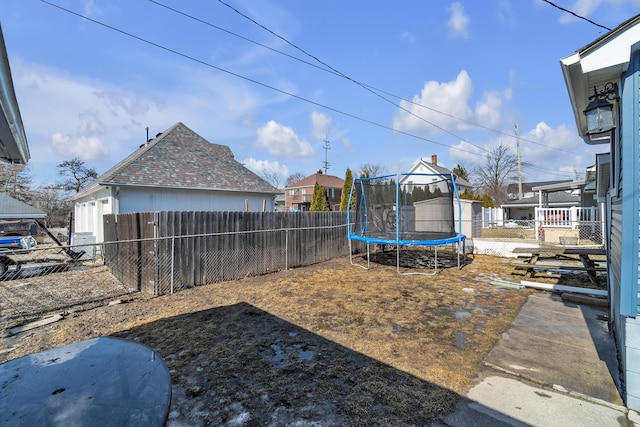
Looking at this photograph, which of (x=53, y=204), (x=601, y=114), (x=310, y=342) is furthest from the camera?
(x=53, y=204)

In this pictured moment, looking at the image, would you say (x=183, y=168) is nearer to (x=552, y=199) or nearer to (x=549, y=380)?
(x=549, y=380)

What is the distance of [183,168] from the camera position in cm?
1220

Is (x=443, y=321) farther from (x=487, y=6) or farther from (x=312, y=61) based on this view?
(x=487, y=6)

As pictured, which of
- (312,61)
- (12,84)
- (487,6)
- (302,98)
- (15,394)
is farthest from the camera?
(302,98)

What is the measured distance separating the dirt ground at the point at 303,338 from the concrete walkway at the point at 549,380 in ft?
0.60

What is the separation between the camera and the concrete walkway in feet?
7.30

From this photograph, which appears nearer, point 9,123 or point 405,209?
point 9,123

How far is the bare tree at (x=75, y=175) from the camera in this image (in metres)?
28.4

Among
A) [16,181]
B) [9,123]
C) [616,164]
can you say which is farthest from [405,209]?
[16,181]

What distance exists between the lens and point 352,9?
27.3 ft

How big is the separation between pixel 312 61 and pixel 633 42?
8.06 meters

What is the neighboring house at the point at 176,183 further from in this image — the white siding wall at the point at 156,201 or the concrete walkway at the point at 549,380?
the concrete walkway at the point at 549,380

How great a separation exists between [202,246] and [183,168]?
6965 millimetres

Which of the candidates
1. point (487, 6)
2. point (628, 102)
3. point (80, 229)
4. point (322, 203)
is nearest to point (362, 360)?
point (628, 102)
